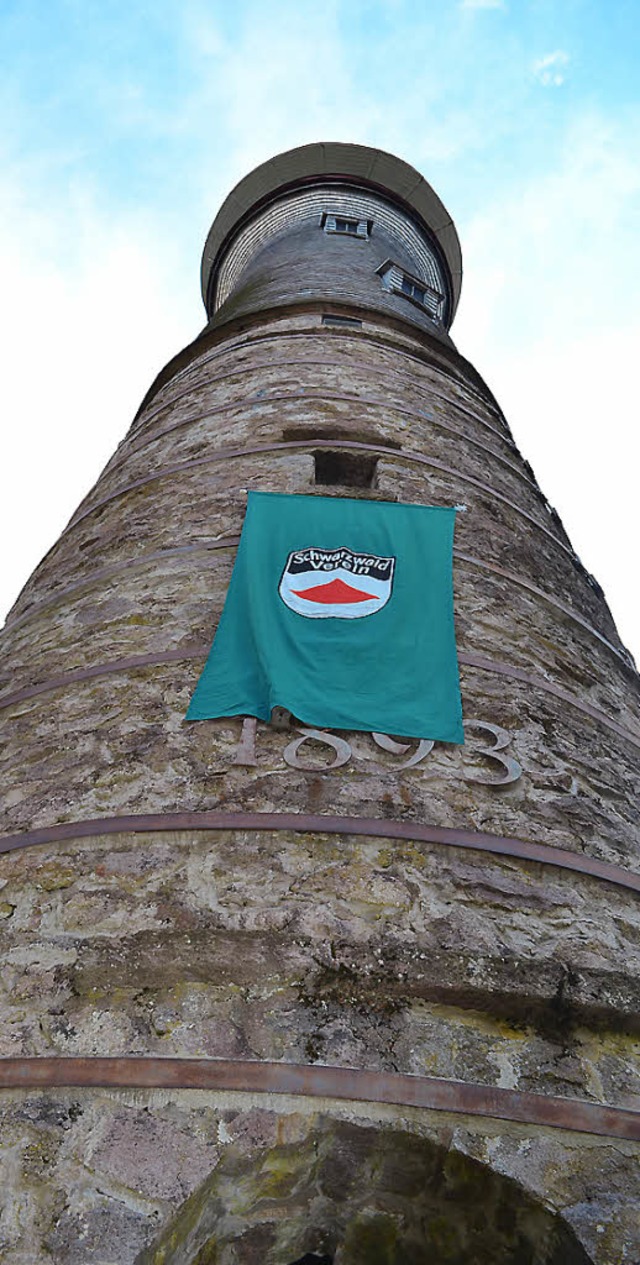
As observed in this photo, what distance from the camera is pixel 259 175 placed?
15328 mm

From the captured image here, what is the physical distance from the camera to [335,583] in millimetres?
3896

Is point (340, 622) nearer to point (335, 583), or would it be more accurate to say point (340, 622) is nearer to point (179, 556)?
point (335, 583)

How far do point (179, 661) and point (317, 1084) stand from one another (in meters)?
1.76

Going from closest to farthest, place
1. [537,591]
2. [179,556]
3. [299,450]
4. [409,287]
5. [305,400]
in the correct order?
[179,556] → [537,591] → [299,450] → [305,400] → [409,287]

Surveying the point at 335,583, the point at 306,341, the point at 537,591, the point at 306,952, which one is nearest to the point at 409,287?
the point at 306,341

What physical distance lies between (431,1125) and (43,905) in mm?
1115

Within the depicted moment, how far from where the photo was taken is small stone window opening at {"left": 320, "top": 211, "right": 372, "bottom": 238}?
12797mm

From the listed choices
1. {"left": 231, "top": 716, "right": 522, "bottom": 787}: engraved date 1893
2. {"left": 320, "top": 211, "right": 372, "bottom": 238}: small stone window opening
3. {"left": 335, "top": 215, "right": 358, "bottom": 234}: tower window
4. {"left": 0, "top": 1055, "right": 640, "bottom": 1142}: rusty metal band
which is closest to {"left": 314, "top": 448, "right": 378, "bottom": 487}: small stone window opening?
{"left": 231, "top": 716, "right": 522, "bottom": 787}: engraved date 1893

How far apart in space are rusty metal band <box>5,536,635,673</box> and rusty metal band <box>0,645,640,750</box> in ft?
2.51

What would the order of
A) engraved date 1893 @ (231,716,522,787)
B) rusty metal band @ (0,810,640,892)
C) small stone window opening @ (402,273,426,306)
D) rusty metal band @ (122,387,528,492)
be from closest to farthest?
rusty metal band @ (0,810,640,892) < engraved date 1893 @ (231,716,522,787) < rusty metal band @ (122,387,528,492) < small stone window opening @ (402,273,426,306)

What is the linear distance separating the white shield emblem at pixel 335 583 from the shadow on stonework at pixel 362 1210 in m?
2.01

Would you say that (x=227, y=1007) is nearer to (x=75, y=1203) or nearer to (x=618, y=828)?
(x=75, y=1203)

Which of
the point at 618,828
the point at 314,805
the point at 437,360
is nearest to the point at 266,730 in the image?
the point at 314,805

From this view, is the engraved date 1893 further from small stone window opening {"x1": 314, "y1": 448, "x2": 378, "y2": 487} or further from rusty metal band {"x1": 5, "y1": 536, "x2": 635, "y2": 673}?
small stone window opening {"x1": 314, "y1": 448, "x2": 378, "y2": 487}
